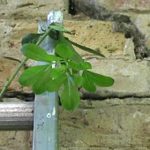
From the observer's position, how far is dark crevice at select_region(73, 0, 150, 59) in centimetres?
136

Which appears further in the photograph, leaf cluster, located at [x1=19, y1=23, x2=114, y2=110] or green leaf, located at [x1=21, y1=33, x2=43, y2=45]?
green leaf, located at [x1=21, y1=33, x2=43, y2=45]

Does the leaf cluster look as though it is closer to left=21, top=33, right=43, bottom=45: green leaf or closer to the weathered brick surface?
left=21, top=33, right=43, bottom=45: green leaf

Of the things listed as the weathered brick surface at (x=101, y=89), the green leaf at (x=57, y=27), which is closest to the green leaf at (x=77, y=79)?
the green leaf at (x=57, y=27)

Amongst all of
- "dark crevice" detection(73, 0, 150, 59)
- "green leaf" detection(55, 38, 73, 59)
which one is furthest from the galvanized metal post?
"dark crevice" detection(73, 0, 150, 59)

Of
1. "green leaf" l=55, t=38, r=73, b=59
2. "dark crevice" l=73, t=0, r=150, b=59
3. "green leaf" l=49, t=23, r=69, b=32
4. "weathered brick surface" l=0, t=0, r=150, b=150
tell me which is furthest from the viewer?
"dark crevice" l=73, t=0, r=150, b=59

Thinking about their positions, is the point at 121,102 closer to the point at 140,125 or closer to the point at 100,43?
the point at 140,125

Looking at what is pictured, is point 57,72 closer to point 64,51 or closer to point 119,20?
point 64,51

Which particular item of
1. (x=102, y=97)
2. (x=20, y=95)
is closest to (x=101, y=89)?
(x=102, y=97)

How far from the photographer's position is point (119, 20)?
1397mm

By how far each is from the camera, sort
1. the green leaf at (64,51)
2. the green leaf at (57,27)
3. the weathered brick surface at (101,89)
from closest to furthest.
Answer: the green leaf at (64,51) → the green leaf at (57,27) → the weathered brick surface at (101,89)

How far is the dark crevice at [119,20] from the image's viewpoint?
1.36 meters

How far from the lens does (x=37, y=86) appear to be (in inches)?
34.8

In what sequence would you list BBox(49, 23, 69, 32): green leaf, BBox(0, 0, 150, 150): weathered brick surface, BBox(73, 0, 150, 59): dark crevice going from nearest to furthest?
BBox(49, 23, 69, 32): green leaf → BBox(0, 0, 150, 150): weathered brick surface → BBox(73, 0, 150, 59): dark crevice

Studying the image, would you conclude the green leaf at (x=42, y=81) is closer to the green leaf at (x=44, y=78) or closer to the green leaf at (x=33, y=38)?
the green leaf at (x=44, y=78)
